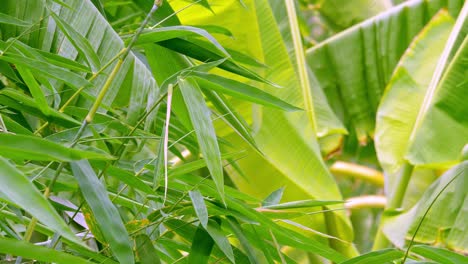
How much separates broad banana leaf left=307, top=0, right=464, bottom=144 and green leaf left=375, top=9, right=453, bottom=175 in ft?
0.39

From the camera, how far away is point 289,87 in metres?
1.48

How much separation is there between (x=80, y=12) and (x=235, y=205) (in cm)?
31

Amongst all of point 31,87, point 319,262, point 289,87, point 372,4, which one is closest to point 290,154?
point 289,87

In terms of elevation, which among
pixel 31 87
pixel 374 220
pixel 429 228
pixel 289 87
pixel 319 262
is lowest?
pixel 374 220

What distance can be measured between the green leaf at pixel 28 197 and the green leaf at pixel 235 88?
199 mm

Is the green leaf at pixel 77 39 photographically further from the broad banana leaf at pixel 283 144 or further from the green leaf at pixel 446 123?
the green leaf at pixel 446 123

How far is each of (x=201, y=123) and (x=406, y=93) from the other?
108 centimetres

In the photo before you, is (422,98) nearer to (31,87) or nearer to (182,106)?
(182,106)

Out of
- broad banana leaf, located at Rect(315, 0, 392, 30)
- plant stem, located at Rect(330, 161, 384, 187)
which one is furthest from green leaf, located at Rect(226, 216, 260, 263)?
plant stem, located at Rect(330, 161, 384, 187)

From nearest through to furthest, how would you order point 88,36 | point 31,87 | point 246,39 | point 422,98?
point 31,87 → point 88,36 → point 246,39 → point 422,98

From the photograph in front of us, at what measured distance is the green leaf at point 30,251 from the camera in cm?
47

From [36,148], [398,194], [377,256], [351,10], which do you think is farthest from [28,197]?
[351,10]

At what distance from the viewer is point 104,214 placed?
519mm

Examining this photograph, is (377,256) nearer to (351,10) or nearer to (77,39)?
(77,39)
